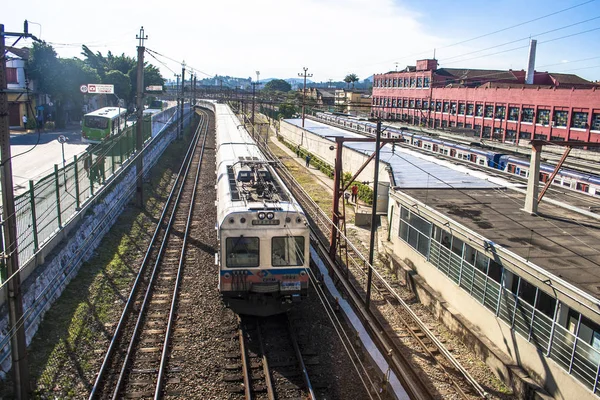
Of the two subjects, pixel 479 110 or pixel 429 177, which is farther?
pixel 479 110

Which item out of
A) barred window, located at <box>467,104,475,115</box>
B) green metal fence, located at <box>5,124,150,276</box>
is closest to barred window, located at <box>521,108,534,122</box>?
barred window, located at <box>467,104,475,115</box>

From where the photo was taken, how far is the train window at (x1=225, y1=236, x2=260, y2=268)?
1147 centimetres

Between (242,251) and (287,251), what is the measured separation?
1.07 m

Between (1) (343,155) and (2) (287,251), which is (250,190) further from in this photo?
(1) (343,155)

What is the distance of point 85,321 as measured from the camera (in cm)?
1190

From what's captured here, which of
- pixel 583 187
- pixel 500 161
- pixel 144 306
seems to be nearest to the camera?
pixel 144 306

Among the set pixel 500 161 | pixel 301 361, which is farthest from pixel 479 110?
pixel 301 361

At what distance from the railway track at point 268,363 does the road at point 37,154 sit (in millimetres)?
11375

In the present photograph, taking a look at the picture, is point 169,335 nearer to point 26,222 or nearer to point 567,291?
point 26,222

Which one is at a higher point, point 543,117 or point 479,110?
point 479,110

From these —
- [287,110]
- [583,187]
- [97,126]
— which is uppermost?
[287,110]

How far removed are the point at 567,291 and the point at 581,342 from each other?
0.93 metres

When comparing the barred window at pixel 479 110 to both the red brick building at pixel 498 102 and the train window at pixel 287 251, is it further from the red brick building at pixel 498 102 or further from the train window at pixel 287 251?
the train window at pixel 287 251

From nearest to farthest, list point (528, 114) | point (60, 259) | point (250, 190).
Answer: point (250, 190), point (60, 259), point (528, 114)
